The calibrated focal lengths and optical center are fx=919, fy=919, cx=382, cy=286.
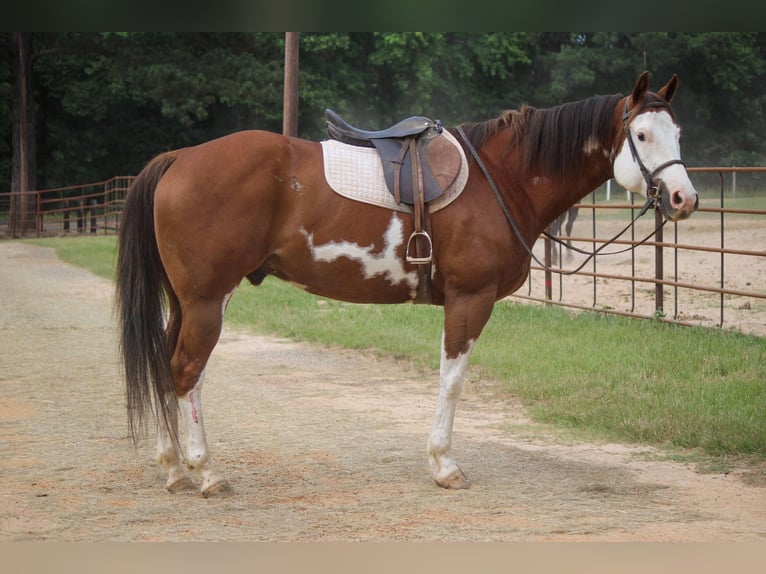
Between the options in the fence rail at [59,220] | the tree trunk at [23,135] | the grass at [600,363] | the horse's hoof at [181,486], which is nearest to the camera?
the horse's hoof at [181,486]

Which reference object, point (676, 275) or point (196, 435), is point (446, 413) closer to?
point (196, 435)

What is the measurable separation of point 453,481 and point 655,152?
6.21 ft

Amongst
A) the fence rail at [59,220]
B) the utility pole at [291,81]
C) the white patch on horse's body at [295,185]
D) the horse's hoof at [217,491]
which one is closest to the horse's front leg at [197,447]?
the horse's hoof at [217,491]

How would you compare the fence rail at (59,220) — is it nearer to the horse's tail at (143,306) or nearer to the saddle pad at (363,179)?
the horse's tail at (143,306)

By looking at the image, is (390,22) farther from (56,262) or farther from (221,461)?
(56,262)

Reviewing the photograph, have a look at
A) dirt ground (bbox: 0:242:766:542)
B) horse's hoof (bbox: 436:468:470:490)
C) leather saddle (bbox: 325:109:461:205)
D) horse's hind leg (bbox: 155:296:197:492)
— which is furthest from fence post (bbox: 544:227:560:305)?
horse's hind leg (bbox: 155:296:197:492)

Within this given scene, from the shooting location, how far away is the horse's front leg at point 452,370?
15.1ft

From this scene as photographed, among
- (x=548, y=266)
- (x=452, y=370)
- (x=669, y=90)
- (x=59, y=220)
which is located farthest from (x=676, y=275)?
(x=59, y=220)

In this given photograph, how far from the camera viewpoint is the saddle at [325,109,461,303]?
4555mm

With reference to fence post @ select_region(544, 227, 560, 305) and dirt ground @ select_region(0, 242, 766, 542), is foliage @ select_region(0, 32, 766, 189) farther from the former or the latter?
dirt ground @ select_region(0, 242, 766, 542)

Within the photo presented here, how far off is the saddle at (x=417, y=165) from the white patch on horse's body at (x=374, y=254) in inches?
2.8

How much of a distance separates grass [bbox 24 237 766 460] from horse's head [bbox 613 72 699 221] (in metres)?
1.65

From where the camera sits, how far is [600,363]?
7.14 metres

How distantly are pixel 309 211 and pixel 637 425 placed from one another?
253 centimetres
